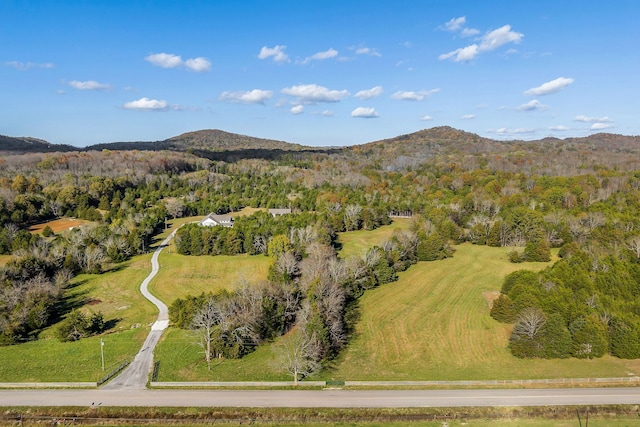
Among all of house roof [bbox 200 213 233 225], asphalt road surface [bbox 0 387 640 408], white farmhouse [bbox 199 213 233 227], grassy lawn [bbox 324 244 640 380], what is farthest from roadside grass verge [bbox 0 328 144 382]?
house roof [bbox 200 213 233 225]

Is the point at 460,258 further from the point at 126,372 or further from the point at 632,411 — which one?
the point at 126,372

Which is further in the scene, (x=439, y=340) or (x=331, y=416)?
(x=439, y=340)

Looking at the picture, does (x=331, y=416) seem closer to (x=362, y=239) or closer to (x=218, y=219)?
(x=362, y=239)

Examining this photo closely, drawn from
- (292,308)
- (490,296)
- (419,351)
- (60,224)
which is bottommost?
(419,351)

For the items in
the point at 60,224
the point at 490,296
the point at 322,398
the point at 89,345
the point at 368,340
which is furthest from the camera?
the point at 60,224

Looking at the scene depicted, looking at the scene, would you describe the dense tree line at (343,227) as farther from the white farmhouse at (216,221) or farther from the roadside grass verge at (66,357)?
the white farmhouse at (216,221)

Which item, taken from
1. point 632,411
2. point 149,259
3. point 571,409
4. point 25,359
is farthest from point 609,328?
point 149,259

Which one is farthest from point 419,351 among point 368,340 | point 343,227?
point 343,227

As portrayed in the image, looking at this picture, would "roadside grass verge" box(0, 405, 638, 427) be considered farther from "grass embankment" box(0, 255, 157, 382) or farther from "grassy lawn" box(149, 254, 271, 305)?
"grassy lawn" box(149, 254, 271, 305)
